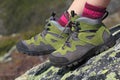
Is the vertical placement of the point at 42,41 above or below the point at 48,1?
below

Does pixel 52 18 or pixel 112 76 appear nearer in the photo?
pixel 112 76

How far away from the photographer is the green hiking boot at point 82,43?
4.81 m

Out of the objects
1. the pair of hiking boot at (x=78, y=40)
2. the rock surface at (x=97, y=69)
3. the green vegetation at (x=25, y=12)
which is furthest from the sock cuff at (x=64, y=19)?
the green vegetation at (x=25, y=12)

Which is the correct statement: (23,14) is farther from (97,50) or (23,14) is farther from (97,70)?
(97,70)

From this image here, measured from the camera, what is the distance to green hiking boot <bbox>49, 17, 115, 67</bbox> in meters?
4.81

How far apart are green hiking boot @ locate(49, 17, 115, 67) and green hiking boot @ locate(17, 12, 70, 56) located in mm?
330

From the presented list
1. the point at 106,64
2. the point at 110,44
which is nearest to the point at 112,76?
the point at 106,64

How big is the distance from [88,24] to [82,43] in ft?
0.78

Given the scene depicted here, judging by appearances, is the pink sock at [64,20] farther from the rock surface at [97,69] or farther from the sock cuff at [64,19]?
the rock surface at [97,69]

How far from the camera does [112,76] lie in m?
4.31

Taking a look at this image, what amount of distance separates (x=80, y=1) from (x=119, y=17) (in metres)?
18.4

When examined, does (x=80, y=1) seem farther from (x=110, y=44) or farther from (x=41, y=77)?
(x=41, y=77)

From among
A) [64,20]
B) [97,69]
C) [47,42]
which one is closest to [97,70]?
[97,69]

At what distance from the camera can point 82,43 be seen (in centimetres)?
490
